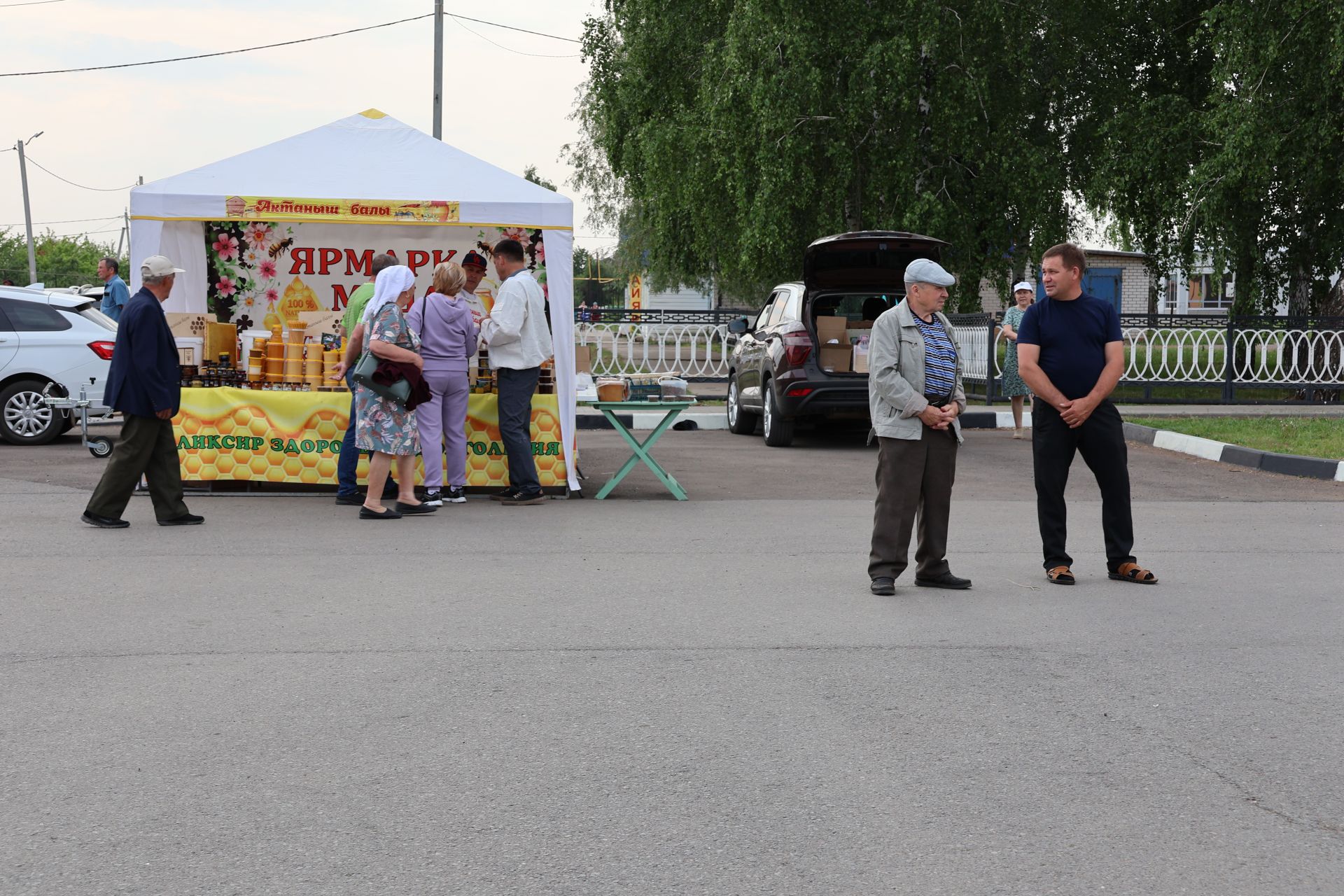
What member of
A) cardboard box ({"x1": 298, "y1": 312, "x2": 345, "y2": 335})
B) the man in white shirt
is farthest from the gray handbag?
cardboard box ({"x1": 298, "y1": 312, "x2": 345, "y2": 335})

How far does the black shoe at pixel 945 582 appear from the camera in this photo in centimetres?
777

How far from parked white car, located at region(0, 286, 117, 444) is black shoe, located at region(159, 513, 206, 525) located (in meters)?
5.84

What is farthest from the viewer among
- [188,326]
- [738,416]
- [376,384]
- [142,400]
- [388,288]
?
[738,416]

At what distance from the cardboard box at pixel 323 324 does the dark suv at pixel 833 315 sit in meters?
4.90

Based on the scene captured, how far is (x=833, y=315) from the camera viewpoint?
15.4m

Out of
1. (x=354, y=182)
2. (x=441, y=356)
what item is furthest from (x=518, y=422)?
(x=354, y=182)

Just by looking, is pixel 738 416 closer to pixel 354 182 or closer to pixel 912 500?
pixel 354 182

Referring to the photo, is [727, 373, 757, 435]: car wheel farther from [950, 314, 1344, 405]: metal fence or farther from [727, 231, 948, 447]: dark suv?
[950, 314, 1344, 405]: metal fence

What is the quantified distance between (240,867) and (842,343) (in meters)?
12.2

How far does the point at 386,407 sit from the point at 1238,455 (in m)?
9.20

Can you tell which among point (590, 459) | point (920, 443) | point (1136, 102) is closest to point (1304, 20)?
point (1136, 102)

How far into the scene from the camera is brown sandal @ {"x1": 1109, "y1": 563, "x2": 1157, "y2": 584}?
7.95 meters

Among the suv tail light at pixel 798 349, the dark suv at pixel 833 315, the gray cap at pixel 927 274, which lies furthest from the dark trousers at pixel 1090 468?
the suv tail light at pixel 798 349

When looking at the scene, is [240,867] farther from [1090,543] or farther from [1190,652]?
[1090,543]
